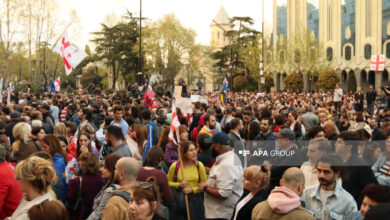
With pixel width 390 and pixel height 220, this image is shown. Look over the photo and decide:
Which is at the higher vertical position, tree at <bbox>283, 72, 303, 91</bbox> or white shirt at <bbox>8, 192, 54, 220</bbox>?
tree at <bbox>283, 72, 303, 91</bbox>

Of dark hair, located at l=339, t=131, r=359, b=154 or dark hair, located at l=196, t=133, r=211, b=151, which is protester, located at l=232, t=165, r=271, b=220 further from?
dark hair, located at l=339, t=131, r=359, b=154

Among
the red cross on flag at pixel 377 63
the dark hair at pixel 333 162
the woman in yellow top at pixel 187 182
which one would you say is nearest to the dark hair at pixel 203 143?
the woman in yellow top at pixel 187 182

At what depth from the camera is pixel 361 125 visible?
11703mm

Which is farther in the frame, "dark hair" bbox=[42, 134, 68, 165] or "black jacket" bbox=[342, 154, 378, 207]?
"dark hair" bbox=[42, 134, 68, 165]

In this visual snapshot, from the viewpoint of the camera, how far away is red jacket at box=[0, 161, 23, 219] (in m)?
5.87

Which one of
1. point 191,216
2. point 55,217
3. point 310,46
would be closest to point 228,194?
point 191,216

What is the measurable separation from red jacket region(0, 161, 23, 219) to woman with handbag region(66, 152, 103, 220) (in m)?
0.71

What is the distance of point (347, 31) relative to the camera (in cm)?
6412

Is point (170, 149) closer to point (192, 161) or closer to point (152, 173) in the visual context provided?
point (192, 161)

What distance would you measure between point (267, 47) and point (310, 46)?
12.3m

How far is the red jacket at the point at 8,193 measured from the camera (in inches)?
231

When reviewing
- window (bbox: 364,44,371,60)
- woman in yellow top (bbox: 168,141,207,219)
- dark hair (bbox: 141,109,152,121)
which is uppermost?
window (bbox: 364,44,371,60)

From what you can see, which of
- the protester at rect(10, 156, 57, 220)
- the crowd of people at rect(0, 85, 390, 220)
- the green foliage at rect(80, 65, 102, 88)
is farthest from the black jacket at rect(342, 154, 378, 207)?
the green foliage at rect(80, 65, 102, 88)

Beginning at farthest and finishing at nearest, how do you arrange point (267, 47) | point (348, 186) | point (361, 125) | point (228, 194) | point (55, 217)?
point (267, 47) < point (361, 125) < point (228, 194) < point (348, 186) < point (55, 217)
